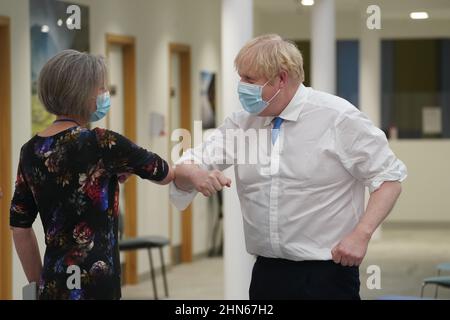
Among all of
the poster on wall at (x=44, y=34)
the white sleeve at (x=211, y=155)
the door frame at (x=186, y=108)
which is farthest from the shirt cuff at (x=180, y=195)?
the door frame at (x=186, y=108)

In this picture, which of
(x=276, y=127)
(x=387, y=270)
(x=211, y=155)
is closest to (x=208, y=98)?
(x=387, y=270)

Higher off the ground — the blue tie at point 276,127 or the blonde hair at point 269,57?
the blonde hair at point 269,57

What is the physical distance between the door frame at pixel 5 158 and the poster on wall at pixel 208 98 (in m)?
4.43

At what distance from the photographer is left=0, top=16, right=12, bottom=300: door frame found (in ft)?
20.4

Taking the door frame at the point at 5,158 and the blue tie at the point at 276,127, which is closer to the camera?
the blue tie at the point at 276,127

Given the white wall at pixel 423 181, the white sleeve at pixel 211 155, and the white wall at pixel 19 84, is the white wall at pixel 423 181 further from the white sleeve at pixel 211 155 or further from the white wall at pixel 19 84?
the white sleeve at pixel 211 155

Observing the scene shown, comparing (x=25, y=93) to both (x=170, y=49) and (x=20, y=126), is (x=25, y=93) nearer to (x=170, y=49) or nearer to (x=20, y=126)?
(x=20, y=126)

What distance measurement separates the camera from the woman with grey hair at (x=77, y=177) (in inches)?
94.9

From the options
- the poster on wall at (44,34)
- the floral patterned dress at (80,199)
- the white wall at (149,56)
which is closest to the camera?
the floral patterned dress at (80,199)

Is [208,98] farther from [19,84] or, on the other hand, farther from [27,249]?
[27,249]

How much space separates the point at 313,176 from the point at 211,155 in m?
0.32

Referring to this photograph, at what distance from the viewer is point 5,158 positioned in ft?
20.6

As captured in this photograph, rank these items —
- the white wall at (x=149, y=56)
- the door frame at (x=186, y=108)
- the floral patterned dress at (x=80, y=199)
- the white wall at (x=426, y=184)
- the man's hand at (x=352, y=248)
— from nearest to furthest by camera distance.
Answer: the floral patterned dress at (x=80, y=199) < the man's hand at (x=352, y=248) < the white wall at (x=149, y=56) < the door frame at (x=186, y=108) < the white wall at (x=426, y=184)
